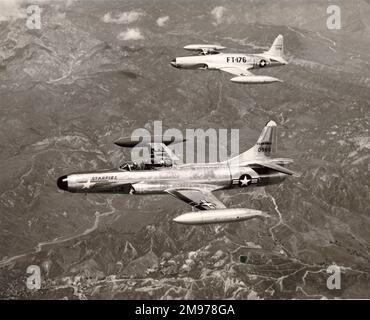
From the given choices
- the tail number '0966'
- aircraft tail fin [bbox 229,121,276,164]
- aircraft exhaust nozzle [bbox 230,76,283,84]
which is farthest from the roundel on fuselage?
the tail number '0966'

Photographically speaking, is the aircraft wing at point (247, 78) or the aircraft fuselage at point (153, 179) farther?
the aircraft wing at point (247, 78)

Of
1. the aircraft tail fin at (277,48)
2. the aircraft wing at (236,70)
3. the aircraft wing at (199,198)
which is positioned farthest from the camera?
the aircraft tail fin at (277,48)

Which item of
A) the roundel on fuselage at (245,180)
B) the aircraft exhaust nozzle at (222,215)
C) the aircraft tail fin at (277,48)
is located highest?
the aircraft tail fin at (277,48)

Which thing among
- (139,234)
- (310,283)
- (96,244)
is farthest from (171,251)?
(310,283)

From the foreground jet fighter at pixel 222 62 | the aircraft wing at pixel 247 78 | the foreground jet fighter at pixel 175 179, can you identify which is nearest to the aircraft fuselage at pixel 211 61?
the foreground jet fighter at pixel 222 62

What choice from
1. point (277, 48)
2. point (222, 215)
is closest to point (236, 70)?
point (277, 48)

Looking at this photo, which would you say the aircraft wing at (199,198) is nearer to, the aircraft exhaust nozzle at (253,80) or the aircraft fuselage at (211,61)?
the aircraft exhaust nozzle at (253,80)
